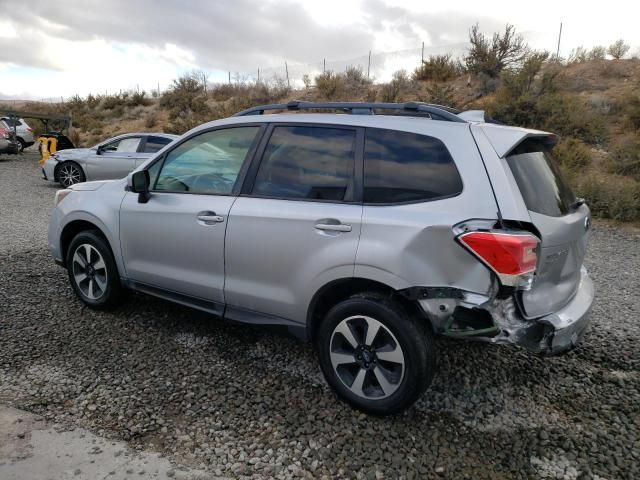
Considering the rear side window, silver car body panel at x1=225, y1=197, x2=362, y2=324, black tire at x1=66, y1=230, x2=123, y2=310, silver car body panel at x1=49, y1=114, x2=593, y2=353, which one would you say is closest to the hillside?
silver car body panel at x1=49, y1=114, x2=593, y2=353

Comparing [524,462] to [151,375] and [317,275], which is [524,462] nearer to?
[317,275]

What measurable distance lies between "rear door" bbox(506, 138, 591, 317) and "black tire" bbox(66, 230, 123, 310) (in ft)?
10.5

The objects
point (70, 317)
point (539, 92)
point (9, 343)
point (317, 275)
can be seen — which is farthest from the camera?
point (539, 92)

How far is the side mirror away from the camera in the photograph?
3689 millimetres

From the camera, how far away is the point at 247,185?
3.32 meters

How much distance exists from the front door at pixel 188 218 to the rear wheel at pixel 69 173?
30.0ft

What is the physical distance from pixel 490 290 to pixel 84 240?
3.37 m

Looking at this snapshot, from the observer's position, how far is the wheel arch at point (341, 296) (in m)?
2.72

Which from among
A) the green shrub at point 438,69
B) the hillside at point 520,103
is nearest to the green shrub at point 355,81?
the hillside at point 520,103

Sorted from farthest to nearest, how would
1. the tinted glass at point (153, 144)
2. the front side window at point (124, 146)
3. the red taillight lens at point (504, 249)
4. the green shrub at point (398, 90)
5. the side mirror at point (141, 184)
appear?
1. the green shrub at point (398, 90)
2. the front side window at point (124, 146)
3. the tinted glass at point (153, 144)
4. the side mirror at point (141, 184)
5. the red taillight lens at point (504, 249)

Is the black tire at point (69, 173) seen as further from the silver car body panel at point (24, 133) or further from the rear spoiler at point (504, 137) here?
the rear spoiler at point (504, 137)

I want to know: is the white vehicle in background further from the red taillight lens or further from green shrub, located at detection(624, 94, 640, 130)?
the red taillight lens

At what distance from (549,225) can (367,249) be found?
99 centimetres

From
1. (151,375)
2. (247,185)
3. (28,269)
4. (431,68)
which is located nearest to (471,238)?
(247,185)
